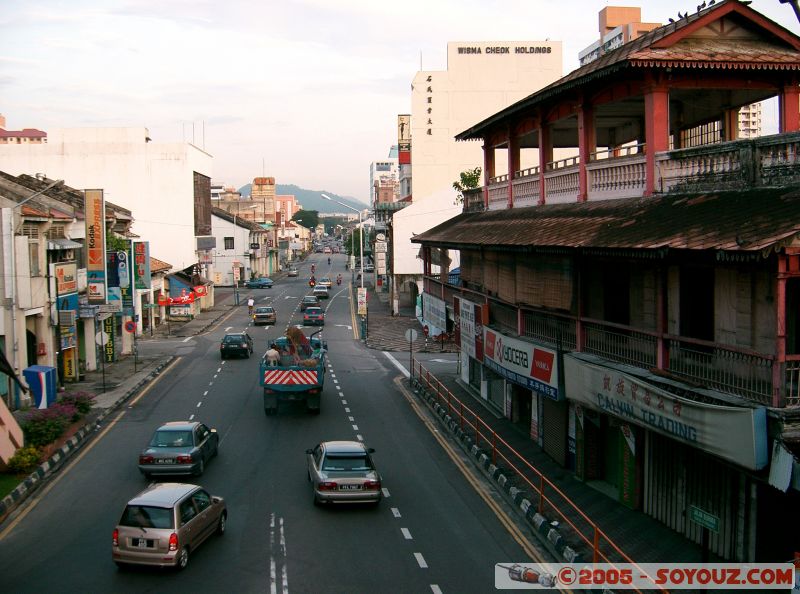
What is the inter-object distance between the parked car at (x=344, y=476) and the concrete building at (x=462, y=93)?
60738 millimetres

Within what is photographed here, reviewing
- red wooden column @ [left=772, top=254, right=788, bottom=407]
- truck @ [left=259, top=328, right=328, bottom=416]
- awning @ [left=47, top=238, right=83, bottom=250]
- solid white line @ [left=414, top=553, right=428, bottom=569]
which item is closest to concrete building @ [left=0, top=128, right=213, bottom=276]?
awning @ [left=47, top=238, right=83, bottom=250]

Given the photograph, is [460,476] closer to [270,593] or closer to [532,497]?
[532,497]

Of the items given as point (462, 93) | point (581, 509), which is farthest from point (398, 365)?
point (462, 93)

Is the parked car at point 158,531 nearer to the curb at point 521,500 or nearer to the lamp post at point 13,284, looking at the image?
the curb at point 521,500

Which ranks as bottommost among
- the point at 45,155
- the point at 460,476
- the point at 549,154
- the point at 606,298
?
the point at 460,476

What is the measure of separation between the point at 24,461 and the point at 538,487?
498 inches

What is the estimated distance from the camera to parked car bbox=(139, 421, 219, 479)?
65.1 ft

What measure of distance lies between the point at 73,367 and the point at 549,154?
2318 centimetres

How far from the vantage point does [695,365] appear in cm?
1451

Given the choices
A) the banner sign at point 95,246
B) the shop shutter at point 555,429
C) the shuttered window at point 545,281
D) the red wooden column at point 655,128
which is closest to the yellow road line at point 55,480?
the banner sign at point 95,246

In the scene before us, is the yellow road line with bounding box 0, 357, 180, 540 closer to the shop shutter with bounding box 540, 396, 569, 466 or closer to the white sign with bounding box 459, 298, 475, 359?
the white sign with bounding box 459, 298, 475, 359

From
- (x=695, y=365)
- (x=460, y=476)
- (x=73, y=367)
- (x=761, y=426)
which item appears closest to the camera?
(x=761, y=426)

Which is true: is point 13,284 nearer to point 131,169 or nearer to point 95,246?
point 95,246

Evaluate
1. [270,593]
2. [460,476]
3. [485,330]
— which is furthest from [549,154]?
[270,593]
